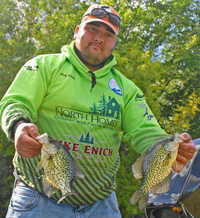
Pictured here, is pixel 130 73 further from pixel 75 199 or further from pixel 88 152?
pixel 75 199

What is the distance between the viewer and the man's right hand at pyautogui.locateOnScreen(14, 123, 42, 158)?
4.89 feet

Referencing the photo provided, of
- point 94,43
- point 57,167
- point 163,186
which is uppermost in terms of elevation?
point 94,43

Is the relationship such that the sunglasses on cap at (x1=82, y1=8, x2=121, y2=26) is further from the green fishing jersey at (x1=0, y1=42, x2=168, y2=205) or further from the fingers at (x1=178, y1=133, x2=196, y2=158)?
the fingers at (x1=178, y1=133, x2=196, y2=158)

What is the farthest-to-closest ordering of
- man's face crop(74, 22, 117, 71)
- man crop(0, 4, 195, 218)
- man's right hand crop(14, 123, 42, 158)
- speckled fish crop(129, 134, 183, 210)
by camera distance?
man's face crop(74, 22, 117, 71) → man crop(0, 4, 195, 218) → speckled fish crop(129, 134, 183, 210) → man's right hand crop(14, 123, 42, 158)

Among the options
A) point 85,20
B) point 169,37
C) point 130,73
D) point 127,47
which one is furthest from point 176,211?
point 169,37

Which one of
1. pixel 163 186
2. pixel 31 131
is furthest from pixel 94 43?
pixel 163 186

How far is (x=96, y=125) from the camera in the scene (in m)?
2.24

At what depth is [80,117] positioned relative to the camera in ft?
7.11

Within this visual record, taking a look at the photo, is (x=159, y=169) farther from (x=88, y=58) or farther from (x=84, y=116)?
(x=88, y=58)

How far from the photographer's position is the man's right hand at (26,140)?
1489 mm

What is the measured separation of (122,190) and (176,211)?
2018mm

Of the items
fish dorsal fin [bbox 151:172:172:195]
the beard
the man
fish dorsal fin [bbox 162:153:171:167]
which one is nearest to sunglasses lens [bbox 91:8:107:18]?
the man

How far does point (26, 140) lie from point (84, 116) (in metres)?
0.81

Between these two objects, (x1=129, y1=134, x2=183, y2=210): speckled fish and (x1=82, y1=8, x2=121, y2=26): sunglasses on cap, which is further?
(x1=82, y1=8, x2=121, y2=26): sunglasses on cap
